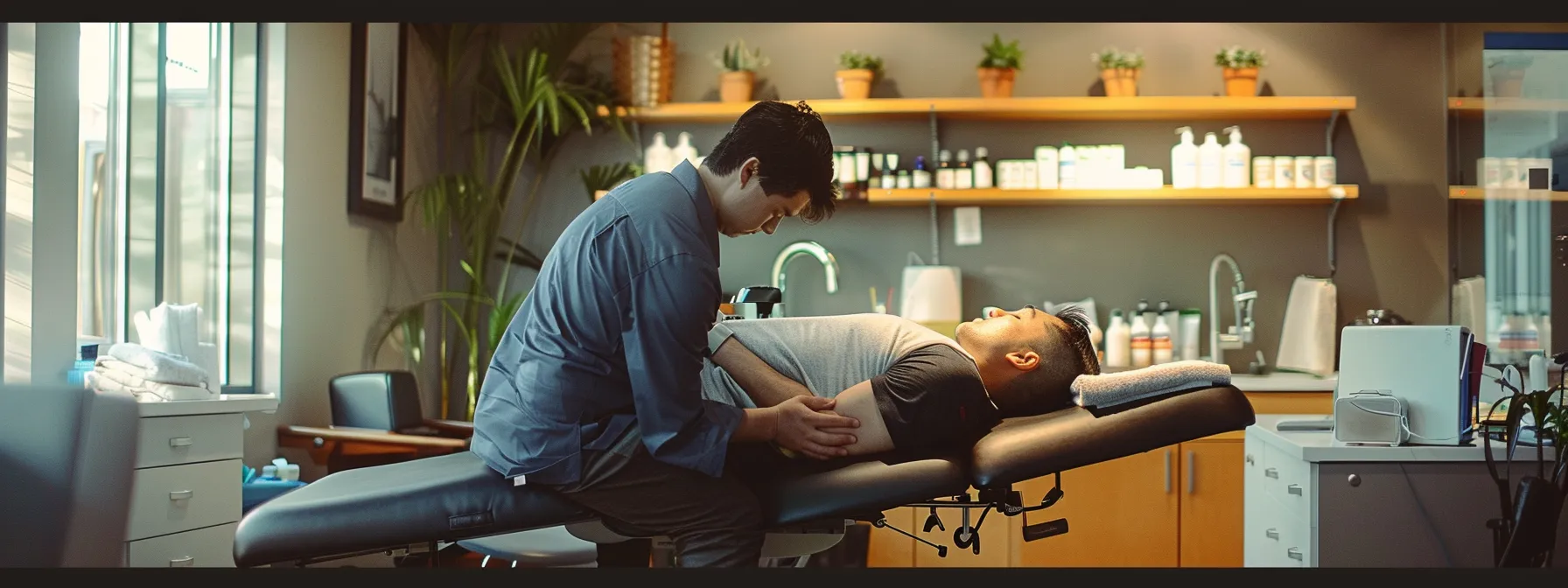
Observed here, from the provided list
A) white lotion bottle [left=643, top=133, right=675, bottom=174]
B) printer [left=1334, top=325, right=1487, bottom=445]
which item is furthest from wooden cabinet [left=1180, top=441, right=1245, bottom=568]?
white lotion bottle [left=643, top=133, right=675, bottom=174]

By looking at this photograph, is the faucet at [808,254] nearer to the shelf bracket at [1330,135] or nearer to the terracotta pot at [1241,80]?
the terracotta pot at [1241,80]

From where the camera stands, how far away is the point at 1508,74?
3406mm

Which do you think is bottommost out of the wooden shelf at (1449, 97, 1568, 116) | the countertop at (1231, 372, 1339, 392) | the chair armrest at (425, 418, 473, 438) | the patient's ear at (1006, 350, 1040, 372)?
the chair armrest at (425, 418, 473, 438)

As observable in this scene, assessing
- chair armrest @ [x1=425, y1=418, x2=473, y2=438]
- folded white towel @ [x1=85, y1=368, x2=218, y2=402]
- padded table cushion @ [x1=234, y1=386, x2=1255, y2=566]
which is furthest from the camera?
chair armrest @ [x1=425, y1=418, x2=473, y2=438]

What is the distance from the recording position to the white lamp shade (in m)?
4.19

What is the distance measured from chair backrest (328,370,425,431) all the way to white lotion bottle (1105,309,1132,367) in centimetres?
232

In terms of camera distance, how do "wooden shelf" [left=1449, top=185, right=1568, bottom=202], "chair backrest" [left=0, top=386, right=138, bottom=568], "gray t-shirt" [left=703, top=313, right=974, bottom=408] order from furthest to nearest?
"wooden shelf" [left=1449, top=185, right=1568, bottom=202], "gray t-shirt" [left=703, top=313, right=974, bottom=408], "chair backrest" [left=0, top=386, right=138, bottom=568]

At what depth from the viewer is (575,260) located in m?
1.62

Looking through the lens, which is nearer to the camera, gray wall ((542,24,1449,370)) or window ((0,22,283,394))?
window ((0,22,283,394))

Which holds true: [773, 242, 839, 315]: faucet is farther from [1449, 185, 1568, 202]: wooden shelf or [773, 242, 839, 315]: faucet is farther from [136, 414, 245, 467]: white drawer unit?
[1449, 185, 1568, 202]: wooden shelf

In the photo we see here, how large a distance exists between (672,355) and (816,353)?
0.40 metres

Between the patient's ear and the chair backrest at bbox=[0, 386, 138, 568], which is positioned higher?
the patient's ear

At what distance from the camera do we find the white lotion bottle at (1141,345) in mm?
4070

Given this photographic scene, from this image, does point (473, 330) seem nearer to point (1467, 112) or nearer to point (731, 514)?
point (731, 514)
